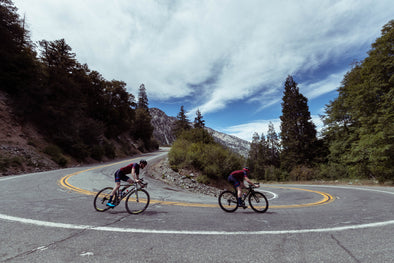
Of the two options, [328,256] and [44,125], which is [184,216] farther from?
[44,125]

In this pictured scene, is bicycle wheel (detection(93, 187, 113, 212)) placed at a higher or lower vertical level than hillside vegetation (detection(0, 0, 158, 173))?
lower

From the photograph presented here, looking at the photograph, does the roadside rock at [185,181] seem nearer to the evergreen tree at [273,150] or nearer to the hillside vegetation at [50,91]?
the hillside vegetation at [50,91]

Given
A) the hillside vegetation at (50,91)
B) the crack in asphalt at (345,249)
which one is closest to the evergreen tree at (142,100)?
the hillside vegetation at (50,91)

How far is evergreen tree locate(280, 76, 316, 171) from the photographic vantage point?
33219 mm

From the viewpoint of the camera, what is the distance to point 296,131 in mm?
34562

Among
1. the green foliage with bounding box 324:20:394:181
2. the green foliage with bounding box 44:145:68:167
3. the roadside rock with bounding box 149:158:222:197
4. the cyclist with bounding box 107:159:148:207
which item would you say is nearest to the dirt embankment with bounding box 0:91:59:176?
the green foliage with bounding box 44:145:68:167

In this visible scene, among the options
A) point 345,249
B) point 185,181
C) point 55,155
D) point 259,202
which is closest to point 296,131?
point 185,181

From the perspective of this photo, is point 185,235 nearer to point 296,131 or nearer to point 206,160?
point 206,160

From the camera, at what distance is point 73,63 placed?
90.1 feet

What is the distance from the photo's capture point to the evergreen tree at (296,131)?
33.2 m

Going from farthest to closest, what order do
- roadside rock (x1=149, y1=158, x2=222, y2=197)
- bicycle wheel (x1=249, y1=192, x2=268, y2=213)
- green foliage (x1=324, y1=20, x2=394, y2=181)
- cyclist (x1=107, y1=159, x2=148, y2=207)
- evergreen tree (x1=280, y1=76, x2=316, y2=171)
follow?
1. evergreen tree (x1=280, y1=76, x2=316, y2=171)
2. green foliage (x1=324, y1=20, x2=394, y2=181)
3. roadside rock (x1=149, y1=158, x2=222, y2=197)
4. bicycle wheel (x1=249, y1=192, x2=268, y2=213)
5. cyclist (x1=107, y1=159, x2=148, y2=207)

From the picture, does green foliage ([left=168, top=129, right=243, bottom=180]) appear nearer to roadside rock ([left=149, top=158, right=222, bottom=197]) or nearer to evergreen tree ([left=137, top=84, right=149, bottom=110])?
roadside rock ([left=149, top=158, right=222, bottom=197])

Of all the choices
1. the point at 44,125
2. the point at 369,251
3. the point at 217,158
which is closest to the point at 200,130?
the point at 217,158

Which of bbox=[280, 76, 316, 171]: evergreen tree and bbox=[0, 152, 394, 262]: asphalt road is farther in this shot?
bbox=[280, 76, 316, 171]: evergreen tree
